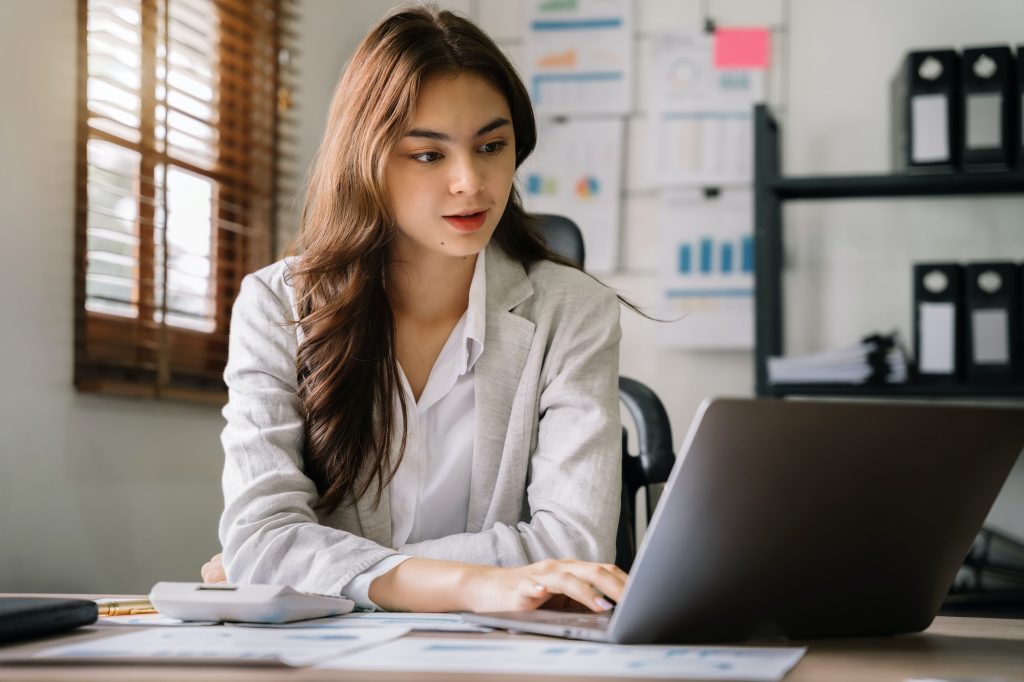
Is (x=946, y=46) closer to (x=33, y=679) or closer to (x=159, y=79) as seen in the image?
(x=159, y=79)

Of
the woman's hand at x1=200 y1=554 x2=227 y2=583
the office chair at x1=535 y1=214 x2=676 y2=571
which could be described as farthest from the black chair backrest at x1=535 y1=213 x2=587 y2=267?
the woman's hand at x1=200 y1=554 x2=227 y2=583

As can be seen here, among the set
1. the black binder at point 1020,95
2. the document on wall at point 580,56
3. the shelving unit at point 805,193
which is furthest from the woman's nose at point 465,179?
the document on wall at point 580,56

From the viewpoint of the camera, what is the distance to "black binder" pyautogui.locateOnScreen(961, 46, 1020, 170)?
2613 mm

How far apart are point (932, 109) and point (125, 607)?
2.22 metres

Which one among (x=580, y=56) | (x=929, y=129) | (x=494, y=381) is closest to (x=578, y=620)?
(x=494, y=381)

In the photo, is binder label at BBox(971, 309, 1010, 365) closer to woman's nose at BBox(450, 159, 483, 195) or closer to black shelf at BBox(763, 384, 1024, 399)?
black shelf at BBox(763, 384, 1024, 399)

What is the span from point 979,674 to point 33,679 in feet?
1.81

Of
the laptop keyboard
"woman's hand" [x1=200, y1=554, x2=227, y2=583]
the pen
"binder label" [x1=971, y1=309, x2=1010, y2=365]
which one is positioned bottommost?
"woman's hand" [x1=200, y1=554, x2=227, y2=583]

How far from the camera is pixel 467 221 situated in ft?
4.56

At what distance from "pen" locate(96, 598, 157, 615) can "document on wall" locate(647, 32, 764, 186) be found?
2.27 metres

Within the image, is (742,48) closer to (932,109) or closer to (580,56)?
(580,56)

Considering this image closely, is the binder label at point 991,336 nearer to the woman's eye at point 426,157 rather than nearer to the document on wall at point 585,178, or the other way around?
the document on wall at point 585,178

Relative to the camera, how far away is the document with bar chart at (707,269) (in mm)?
3051

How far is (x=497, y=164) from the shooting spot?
1407 millimetres
